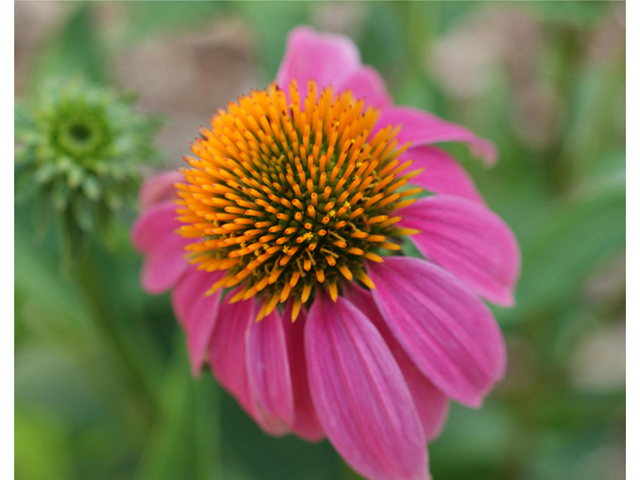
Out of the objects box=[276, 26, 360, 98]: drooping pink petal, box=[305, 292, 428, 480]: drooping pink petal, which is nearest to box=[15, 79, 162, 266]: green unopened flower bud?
box=[276, 26, 360, 98]: drooping pink petal

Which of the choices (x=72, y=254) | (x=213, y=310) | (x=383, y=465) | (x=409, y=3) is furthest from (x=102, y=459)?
(x=409, y=3)

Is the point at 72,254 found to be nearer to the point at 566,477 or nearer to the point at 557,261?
the point at 557,261

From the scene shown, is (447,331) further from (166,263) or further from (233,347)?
(166,263)

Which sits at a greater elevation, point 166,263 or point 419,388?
point 166,263

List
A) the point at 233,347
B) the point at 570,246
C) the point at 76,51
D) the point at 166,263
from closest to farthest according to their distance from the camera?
the point at 233,347
the point at 166,263
the point at 570,246
the point at 76,51

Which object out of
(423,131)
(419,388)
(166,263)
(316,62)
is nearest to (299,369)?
(419,388)

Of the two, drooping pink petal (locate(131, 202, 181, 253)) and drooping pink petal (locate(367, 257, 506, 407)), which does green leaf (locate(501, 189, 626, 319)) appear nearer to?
drooping pink petal (locate(367, 257, 506, 407))
